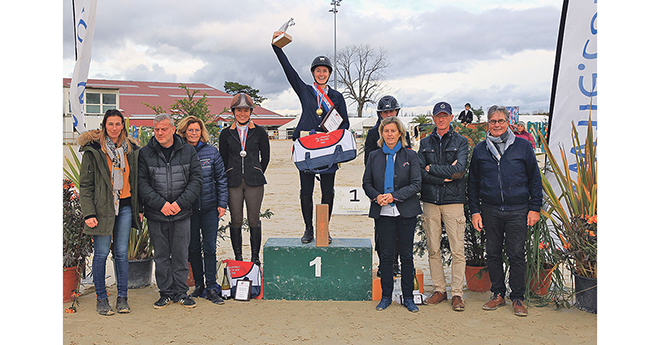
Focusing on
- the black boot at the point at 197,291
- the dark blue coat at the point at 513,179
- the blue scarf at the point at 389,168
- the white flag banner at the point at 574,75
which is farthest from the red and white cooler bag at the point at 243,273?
the white flag banner at the point at 574,75

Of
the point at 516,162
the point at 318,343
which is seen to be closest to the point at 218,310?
the point at 318,343

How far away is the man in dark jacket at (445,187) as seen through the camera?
402cm

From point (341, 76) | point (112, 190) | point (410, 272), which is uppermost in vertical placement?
point (341, 76)

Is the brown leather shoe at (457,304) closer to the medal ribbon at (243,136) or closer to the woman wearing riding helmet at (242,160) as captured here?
the woman wearing riding helmet at (242,160)

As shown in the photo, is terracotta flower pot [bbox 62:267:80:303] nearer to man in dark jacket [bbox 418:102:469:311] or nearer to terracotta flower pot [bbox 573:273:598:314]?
man in dark jacket [bbox 418:102:469:311]

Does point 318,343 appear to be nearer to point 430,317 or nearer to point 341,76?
point 430,317

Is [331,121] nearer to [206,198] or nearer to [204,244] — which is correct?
[206,198]

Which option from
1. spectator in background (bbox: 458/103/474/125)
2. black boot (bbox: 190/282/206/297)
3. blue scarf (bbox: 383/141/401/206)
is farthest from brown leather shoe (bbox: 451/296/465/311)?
spectator in background (bbox: 458/103/474/125)

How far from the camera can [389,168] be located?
13.1ft

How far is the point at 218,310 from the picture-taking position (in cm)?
402

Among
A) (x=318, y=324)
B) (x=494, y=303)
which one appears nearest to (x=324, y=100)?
(x=318, y=324)

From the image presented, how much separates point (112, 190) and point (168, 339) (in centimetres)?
132

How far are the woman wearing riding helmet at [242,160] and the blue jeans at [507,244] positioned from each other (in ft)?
6.95

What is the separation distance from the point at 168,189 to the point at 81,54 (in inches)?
62.6
